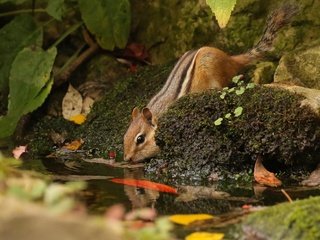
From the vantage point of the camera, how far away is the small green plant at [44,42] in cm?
679

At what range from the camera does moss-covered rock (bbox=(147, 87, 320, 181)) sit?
16.1ft

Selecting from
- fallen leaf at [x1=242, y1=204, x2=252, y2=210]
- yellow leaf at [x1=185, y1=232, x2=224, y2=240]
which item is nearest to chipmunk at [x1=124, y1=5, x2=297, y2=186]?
fallen leaf at [x1=242, y1=204, x2=252, y2=210]

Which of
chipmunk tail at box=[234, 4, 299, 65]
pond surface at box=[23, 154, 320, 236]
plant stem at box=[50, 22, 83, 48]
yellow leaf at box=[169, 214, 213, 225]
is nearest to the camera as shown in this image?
yellow leaf at box=[169, 214, 213, 225]

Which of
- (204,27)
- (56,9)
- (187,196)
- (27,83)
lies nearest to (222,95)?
(187,196)

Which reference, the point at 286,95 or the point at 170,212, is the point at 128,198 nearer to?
the point at 170,212

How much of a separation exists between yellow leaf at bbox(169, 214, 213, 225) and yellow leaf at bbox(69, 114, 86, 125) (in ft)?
11.4

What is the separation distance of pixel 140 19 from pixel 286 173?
3291 millimetres

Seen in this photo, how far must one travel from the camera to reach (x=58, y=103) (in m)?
7.40

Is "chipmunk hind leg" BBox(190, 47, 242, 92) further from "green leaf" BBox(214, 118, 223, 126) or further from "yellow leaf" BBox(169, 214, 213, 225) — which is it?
"yellow leaf" BBox(169, 214, 213, 225)

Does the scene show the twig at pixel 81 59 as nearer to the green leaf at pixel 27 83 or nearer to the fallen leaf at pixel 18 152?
the green leaf at pixel 27 83

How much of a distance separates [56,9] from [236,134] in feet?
9.13

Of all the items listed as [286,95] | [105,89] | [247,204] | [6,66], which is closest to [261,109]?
[286,95]

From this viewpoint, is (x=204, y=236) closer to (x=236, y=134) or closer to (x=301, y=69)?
(x=236, y=134)

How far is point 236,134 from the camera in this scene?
5039 mm
